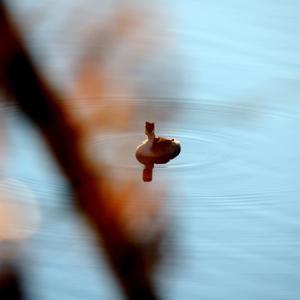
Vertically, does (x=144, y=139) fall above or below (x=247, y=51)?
below

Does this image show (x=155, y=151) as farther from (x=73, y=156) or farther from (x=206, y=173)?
(x=73, y=156)

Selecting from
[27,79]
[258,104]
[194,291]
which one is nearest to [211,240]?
[194,291]

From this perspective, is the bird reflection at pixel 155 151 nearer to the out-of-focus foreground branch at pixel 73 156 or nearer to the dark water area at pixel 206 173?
Answer: the dark water area at pixel 206 173

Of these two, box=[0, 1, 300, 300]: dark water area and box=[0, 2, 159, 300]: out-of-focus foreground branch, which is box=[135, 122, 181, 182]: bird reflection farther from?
box=[0, 2, 159, 300]: out-of-focus foreground branch

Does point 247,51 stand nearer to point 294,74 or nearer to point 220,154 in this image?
point 294,74

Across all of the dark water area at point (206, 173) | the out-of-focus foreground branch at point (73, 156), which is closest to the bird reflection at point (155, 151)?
the dark water area at point (206, 173)
